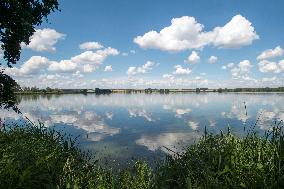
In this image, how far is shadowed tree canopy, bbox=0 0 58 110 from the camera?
860 inches

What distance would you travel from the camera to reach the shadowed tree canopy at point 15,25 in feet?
71.7

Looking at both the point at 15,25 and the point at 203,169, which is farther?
the point at 15,25

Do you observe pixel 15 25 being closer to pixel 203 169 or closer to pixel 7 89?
pixel 7 89

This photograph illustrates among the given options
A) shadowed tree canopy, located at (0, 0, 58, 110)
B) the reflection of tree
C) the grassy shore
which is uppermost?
shadowed tree canopy, located at (0, 0, 58, 110)

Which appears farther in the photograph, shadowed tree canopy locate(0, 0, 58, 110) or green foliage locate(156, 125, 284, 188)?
shadowed tree canopy locate(0, 0, 58, 110)

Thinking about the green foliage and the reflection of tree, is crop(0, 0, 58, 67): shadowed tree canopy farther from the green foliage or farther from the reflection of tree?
the green foliage

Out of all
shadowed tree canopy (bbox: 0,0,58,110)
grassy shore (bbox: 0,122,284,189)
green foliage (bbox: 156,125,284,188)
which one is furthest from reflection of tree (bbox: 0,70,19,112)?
green foliage (bbox: 156,125,284,188)

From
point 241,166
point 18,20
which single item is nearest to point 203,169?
point 241,166

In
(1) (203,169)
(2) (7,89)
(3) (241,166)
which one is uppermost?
(2) (7,89)

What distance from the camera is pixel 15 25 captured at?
2252cm

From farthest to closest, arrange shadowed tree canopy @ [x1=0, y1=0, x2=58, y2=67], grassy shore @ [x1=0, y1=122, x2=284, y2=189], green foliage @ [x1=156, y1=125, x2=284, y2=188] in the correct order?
shadowed tree canopy @ [x1=0, y1=0, x2=58, y2=67], grassy shore @ [x1=0, y1=122, x2=284, y2=189], green foliage @ [x1=156, y1=125, x2=284, y2=188]

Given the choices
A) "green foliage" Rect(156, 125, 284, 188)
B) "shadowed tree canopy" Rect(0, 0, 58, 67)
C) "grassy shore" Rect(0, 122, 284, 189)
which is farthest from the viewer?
"shadowed tree canopy" Rect(0, 0, 58, 67)

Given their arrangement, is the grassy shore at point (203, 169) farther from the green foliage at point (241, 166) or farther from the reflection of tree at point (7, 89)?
the reflection of tree at point (7, 89)

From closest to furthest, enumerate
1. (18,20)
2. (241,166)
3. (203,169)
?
(241,166) < (203,169) < (18,20)
